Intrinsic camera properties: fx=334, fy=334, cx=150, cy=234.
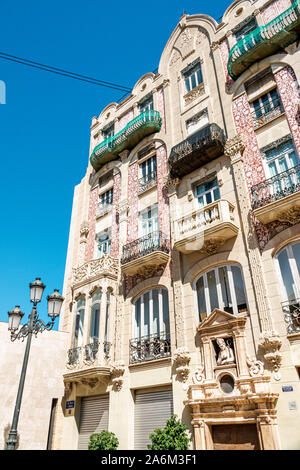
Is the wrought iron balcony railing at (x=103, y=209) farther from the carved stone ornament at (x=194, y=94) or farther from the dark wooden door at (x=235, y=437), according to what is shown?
the dark wooden door at (x=235, y=437)

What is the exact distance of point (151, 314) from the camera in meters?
13.8

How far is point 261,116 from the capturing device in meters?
13.5

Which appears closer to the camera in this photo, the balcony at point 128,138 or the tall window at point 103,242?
the tall window at point 103,242

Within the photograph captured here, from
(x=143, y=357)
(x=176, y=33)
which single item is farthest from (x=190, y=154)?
(x=176, y=33)

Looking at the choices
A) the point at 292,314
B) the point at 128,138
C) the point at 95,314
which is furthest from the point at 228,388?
the point at 128,138

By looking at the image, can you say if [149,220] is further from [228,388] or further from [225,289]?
[228,388]

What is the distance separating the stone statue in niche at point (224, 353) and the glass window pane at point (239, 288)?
3.90 ft

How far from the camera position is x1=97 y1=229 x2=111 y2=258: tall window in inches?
699

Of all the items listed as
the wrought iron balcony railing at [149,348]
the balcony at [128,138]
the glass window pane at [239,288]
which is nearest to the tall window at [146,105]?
the balcony at [128,138]

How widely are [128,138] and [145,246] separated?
7191 mm

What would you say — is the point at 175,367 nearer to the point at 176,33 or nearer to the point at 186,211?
the point at 186,211

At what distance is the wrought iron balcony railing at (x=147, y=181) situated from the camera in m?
16.9

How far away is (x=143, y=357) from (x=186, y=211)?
624 cm

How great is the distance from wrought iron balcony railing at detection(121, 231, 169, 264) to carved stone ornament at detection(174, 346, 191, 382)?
13.7 ft
